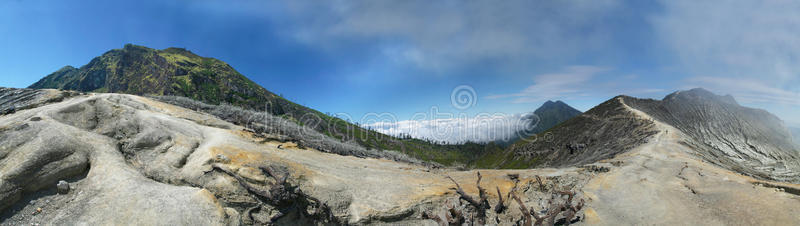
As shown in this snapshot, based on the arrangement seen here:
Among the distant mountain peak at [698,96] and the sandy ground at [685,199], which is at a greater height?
the distant mountain peak at [698,96]

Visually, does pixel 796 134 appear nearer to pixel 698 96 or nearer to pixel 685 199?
pixel 698 96

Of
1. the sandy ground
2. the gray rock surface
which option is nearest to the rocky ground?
the sandy ground

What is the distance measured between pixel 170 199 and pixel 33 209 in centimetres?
238

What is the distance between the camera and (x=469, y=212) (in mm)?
7500

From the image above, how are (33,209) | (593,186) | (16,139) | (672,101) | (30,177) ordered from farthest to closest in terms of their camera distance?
(672,101), (593,186), (16,139), (30,177), (33,209)

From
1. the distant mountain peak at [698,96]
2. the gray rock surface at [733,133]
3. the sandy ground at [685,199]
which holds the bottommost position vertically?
the sandy ground at [685,199]

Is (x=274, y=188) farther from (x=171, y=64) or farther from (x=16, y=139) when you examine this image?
(x=171, y=64)

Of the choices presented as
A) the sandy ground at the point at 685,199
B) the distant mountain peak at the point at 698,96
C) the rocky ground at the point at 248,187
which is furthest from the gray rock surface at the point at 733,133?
the rocky ground at the point at 248,187

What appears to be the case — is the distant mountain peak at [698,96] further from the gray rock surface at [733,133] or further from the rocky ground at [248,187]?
the rocky ground at [248,187]

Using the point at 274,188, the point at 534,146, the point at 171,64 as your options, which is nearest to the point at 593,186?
the point at 274,188

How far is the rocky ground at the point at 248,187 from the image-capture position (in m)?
5.40

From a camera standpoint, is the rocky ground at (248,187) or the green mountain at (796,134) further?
the green mountain at (796,134)

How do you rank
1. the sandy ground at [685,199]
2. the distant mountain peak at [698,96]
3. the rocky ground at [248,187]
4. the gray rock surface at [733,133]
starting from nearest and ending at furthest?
the rocky ground at [248,187] → the sandy ground at [685,199] → the gray rock surface at [733,133] → the distant mountain peak at [698,96]

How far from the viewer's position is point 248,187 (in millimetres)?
6398
